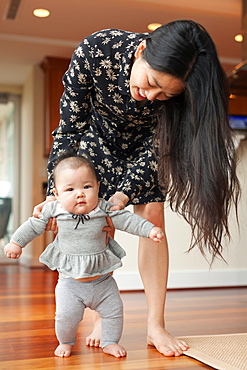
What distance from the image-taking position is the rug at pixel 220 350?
135 cm

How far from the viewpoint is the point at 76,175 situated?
1.43m

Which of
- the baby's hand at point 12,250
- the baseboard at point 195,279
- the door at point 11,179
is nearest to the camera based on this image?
the baby's hand at point 12,250

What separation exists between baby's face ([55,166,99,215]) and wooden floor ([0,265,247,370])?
424mm

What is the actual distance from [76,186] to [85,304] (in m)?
0.35

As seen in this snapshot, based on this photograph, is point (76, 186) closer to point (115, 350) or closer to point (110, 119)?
point (110, 119)

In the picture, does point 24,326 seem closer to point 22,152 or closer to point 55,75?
point 55,75

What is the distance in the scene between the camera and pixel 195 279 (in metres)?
3.08

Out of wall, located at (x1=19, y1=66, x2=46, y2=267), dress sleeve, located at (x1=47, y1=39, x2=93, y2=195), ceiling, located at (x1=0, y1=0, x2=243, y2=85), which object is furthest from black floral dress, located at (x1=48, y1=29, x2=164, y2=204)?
wall, located at (x1=19, y1=66, x2=46, y2=267)

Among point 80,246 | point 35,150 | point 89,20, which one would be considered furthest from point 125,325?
point 35,150

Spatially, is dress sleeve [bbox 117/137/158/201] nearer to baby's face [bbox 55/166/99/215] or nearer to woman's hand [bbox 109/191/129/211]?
woman's hand [bbox 109/191/129/211]

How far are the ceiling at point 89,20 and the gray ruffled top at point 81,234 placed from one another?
2960 mm

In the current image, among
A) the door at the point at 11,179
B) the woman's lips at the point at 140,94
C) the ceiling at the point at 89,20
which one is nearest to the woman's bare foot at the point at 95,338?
the woman's lips at the point at 140,94

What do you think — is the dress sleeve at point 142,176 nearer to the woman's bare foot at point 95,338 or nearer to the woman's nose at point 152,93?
the woman's nose at point 152,93

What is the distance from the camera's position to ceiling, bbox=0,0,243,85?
413 centimetres
